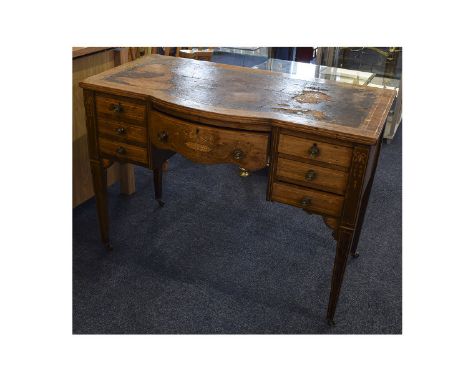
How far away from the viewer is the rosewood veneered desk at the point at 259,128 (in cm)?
176

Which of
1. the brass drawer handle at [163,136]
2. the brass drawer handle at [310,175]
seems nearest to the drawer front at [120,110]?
the brass drawer handle at [163,136]

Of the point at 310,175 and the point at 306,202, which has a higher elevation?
the point at 310,175

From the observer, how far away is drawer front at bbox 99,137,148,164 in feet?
7.02

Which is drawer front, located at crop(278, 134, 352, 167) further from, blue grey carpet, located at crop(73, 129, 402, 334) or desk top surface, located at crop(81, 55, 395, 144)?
blue grey carpet, located at crop(73, 129, 402, 334)

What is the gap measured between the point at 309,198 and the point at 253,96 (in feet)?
1.60

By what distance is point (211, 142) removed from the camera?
191 centimetres

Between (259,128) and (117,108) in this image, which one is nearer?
(259,128)

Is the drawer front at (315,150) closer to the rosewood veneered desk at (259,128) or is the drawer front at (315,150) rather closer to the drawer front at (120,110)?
the rosewood veneered desk at (259,128)

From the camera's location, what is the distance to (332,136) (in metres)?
1.70

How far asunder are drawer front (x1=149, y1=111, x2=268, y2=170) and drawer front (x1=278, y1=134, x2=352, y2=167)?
0.08m

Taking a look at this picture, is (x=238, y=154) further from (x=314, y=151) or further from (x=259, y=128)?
(x=314, y=151)

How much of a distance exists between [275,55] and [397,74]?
122 cm

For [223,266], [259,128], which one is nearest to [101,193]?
[223,266]

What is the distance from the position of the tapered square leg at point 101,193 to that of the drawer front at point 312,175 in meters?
0.88
